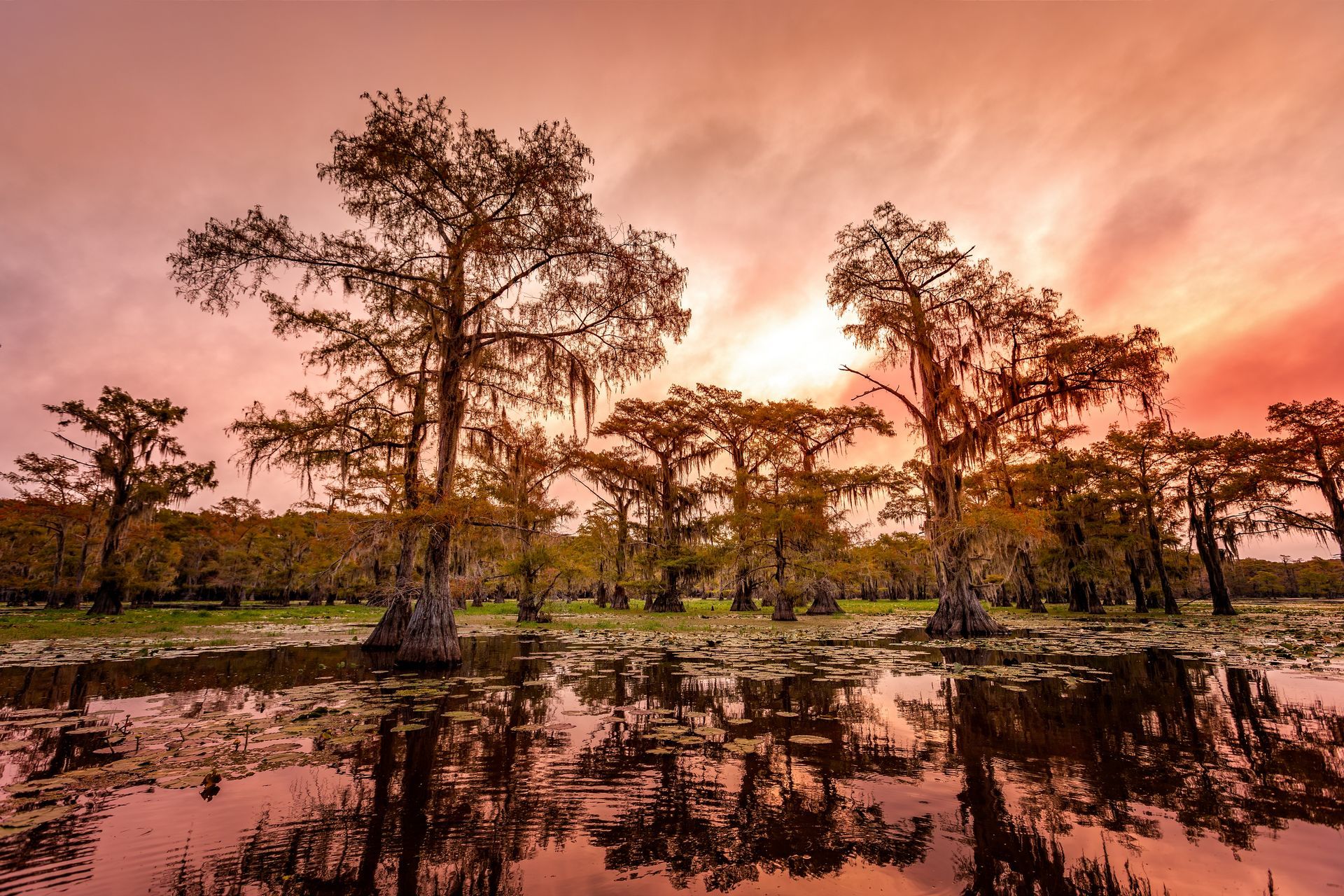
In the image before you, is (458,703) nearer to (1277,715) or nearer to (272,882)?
(272,882)

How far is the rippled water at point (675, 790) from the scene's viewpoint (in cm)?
260

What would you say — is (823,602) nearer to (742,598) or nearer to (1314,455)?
(742,598)

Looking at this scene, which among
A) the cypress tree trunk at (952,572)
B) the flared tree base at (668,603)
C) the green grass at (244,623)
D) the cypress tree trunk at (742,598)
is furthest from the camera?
the cypress tree trunk at (742,598)

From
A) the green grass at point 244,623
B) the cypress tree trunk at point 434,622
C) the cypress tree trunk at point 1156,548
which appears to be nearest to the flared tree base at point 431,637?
the cypress tree trunk at point 434,622

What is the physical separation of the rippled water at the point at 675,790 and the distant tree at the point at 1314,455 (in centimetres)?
2893

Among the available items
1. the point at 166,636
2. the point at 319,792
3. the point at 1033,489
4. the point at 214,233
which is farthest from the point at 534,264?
the point at 1033,489

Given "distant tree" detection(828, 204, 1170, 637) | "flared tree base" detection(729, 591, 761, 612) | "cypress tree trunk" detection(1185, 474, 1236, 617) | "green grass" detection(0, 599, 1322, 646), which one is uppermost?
"distant tree" detection(828, 204, 1170, 637)

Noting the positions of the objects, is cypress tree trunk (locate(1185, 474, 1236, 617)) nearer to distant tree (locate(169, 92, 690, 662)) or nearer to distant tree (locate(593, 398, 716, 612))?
distant tree (locate(593, 398, 716, 612))

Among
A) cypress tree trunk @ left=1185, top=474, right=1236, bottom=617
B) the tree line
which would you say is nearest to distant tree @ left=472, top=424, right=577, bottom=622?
the tree line

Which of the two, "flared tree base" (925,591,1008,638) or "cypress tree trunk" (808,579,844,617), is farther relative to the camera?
"cypress tree trunk" (808,579,844,617)

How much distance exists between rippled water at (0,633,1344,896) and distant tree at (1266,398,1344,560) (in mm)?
28933

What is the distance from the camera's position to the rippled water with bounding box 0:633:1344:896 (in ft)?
8.54

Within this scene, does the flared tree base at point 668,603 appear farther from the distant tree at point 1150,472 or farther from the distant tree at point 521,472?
the distant tree at point 1150,472

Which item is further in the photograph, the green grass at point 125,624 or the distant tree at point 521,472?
the green grass at point 125,624
